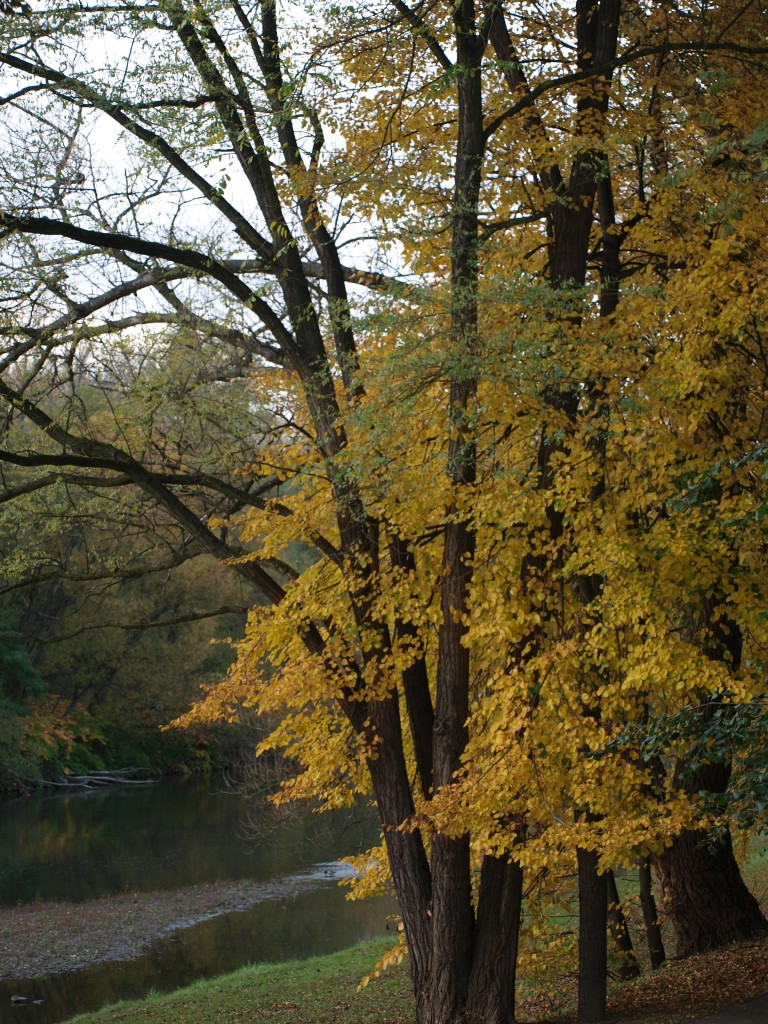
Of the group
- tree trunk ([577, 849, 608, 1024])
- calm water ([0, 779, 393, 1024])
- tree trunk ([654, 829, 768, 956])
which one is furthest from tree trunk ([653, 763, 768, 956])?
calm water ([0, 779, 393, 1024])

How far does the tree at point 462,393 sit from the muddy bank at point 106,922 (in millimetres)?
8863

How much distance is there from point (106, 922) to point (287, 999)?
267 inches

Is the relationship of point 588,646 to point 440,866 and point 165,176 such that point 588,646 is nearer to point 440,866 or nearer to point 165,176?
point 440,866

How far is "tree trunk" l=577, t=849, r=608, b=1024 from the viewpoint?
28.3 feet

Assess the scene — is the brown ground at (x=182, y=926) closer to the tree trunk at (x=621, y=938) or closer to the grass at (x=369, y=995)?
the grass at (x=369, y=995)

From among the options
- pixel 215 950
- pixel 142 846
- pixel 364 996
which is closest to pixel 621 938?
pixel 364 996

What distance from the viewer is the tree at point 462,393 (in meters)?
7.70

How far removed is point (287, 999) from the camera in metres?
13.0

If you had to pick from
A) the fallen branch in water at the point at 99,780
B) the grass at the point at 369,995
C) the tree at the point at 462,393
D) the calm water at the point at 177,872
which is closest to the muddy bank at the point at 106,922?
the calm water at the point at 177,872

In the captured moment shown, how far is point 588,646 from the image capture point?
775 centimetres

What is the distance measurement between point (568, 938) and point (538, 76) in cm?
883

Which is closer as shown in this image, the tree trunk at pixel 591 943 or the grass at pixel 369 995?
the tree trunk at pixel 591 943

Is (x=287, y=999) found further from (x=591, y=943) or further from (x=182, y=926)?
(x=182, y=926)

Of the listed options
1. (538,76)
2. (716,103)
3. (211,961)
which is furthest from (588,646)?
(211,961)
